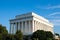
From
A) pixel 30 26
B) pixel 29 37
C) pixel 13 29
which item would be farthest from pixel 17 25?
pixel 29 37

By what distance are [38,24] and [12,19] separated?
18631mm

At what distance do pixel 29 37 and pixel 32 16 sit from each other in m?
13.5

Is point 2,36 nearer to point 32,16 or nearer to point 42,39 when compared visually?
point 42,39

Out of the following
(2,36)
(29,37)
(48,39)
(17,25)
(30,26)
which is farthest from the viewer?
(17,25)

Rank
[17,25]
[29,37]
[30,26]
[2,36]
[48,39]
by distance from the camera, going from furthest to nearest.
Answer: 1. [17,25]
2. [30,26]
3. [29,37]
4. [48,39]
5. [2,36]

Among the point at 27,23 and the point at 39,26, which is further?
the point at 39,26

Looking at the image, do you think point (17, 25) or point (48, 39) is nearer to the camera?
point (48, 39)

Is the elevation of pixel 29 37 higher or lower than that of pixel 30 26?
lower

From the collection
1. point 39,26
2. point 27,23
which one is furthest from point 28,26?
point 39,26

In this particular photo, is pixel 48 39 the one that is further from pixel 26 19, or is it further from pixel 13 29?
pixel 13 29

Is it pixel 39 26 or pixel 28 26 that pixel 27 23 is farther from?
pixel 39 26

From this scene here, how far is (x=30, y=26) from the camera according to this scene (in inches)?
3885

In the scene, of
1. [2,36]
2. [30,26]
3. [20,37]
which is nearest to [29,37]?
[30,26]

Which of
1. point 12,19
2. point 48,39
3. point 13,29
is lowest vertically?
point 48,39
